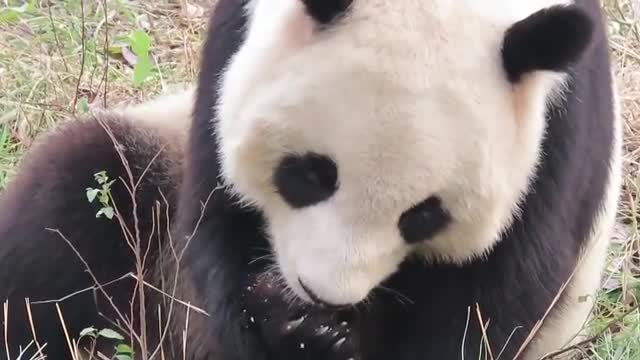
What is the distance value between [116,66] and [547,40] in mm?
3109

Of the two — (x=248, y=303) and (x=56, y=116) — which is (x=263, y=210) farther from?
(x=56, y=116)

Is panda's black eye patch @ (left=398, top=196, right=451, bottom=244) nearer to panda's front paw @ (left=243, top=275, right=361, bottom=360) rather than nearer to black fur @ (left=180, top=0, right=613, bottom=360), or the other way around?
black fur @ (left=180, top=0, right=613, bottom=360)

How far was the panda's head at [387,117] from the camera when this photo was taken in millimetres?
2385

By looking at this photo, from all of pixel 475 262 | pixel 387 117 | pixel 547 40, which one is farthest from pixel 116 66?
pixel 547 40

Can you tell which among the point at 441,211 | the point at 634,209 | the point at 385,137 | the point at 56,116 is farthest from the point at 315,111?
the point at 56,116

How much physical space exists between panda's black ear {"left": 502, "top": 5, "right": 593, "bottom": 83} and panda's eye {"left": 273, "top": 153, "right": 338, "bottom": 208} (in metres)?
0.42

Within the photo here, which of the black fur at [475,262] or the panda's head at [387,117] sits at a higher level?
the panda's head at [387,117]

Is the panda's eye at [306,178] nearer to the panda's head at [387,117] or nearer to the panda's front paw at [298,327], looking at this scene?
the panda's head at [387,117]

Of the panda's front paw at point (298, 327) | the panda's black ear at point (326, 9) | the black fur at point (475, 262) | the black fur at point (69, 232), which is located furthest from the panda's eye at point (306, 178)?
the black fur at point (69, 232)

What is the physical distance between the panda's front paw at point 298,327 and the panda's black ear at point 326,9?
35.1 inches

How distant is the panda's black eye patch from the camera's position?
2.51 metres

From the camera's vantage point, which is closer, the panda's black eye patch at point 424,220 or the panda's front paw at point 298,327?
the panda's black eye patch at point 424,220

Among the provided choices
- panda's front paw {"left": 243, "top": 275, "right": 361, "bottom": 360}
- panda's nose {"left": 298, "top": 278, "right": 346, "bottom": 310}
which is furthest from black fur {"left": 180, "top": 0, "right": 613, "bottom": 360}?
panda's nose {"left": 298, "top": 278, "right": 346, "bottom": 310}

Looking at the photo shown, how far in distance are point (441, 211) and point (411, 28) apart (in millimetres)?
398
